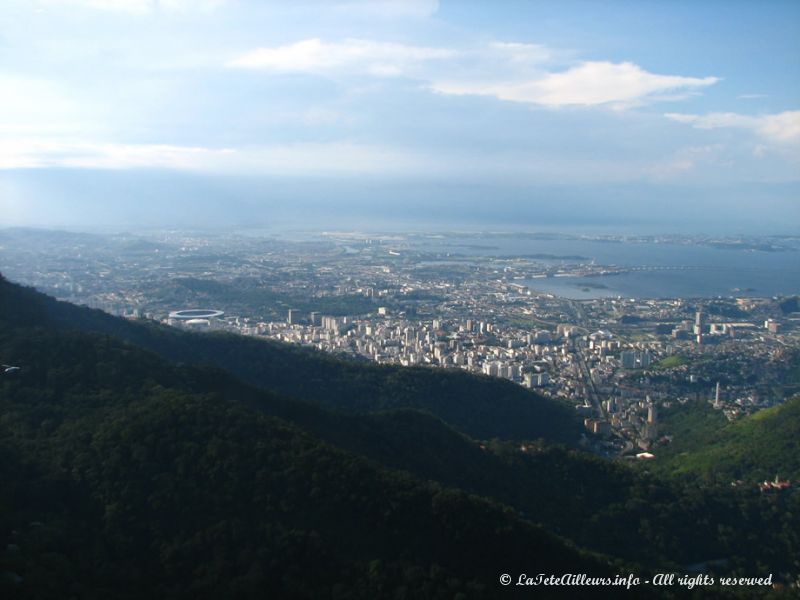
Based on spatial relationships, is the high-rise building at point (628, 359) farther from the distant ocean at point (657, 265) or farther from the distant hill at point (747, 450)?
the distant ocean at point (657, 265)

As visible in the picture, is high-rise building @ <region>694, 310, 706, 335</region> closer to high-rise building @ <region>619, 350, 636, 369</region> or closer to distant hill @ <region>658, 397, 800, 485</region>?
high-rise building @ <region>619, 350, 636, 369</region>

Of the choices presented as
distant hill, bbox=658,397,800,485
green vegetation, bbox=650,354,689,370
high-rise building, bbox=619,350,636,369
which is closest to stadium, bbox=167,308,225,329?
high-rise building, bbox=619,350,636,369

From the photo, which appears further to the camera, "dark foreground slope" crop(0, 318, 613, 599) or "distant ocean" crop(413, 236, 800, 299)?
"distant ocean" crop(413, 236, 800, 299)

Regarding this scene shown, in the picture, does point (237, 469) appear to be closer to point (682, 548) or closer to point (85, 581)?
point (85, 581)

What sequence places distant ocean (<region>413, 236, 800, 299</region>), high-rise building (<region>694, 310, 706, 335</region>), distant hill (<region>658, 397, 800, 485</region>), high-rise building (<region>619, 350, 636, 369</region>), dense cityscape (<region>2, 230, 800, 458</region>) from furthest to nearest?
distant ocean (<region>413, 236, 800, 299</region>) < high-rise building (<region>694, 310, 706, 335</region>) < high-rise building (<region>619, 350, 636, 369</region>) < dense cityscape (<region>2, 230, 800, 458</region>) < distant hill (<region>658, 397, 800, 485</region>)

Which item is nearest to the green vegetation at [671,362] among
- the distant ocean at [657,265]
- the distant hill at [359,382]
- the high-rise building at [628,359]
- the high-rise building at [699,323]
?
the high-rise building at [628,359]

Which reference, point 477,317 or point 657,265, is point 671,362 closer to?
point 477,317

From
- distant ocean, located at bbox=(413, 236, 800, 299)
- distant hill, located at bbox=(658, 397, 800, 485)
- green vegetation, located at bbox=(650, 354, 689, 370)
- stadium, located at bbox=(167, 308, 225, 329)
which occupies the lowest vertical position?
distant hill, located at bbox=(658, 397, 800, 485)
